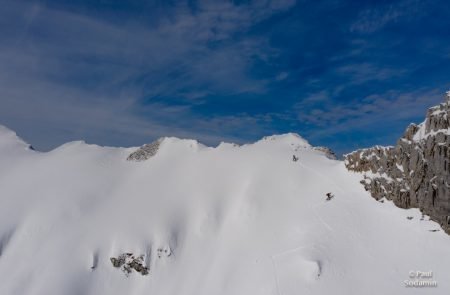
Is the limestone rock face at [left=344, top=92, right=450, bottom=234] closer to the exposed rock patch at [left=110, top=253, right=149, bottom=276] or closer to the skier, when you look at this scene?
the skier

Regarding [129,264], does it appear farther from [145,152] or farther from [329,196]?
[329,196]

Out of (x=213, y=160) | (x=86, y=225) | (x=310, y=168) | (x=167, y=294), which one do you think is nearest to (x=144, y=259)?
→ (x=167, y=294)

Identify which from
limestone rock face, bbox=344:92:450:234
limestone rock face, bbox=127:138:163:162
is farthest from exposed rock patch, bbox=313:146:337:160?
limestone rock face, bbox=127:138:163:162

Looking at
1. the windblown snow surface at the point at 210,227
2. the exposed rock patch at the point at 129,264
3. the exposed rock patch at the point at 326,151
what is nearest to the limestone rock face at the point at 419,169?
the windblown snow surface at the point at 210,227

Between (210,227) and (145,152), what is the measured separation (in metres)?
26.4

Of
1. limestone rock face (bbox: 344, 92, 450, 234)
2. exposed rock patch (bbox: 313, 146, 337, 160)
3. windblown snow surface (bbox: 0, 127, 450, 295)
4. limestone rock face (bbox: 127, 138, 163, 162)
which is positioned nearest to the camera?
windblown snow surface (bbox: 0, 127, 450, 295)

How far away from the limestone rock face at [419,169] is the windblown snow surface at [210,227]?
1.35 meters

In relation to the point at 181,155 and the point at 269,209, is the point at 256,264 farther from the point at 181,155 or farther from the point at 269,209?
the point at 181,155

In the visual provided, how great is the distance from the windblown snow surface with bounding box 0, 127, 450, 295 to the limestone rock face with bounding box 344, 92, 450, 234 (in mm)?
1346

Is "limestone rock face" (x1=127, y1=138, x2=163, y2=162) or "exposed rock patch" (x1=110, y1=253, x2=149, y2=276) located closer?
"exposed rock patch" (x1=110, y1=253, x2=149, y2=276)

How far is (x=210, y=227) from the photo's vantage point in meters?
54.6

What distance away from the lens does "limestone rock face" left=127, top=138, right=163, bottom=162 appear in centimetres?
7350

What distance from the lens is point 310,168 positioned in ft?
184

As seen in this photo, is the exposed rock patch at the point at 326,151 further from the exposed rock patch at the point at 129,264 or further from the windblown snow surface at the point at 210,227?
the exposed rock patch at the point at 129,264
